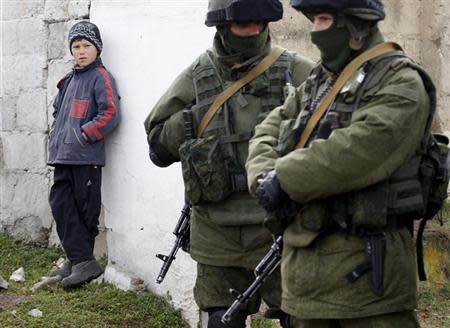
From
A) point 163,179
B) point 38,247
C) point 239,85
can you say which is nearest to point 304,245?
point 239,85

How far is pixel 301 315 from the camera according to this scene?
3.13 m

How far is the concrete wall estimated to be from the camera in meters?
5.48

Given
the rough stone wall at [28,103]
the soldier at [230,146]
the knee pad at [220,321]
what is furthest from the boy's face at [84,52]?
the knee pad at [220,321]

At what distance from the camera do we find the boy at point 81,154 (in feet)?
20.2

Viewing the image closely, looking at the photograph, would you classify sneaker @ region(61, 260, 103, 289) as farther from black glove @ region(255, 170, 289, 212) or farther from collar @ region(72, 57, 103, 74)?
black glove @ region(255, 170, 289, 212)

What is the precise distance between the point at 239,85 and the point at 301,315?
1277 mm

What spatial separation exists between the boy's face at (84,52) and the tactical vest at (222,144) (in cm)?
234

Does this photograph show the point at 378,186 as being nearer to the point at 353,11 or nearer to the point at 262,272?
the point at 353,11

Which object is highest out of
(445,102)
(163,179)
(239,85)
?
(239,85)

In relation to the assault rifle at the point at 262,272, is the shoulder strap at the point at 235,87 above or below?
above

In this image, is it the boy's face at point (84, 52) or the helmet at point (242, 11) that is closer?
the helmet at point (242, 11)

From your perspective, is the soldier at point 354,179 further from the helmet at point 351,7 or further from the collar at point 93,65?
the collar at point 93,65

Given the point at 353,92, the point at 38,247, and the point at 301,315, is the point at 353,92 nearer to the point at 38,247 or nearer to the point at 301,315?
the point at 301,315

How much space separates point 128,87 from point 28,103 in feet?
5.58
